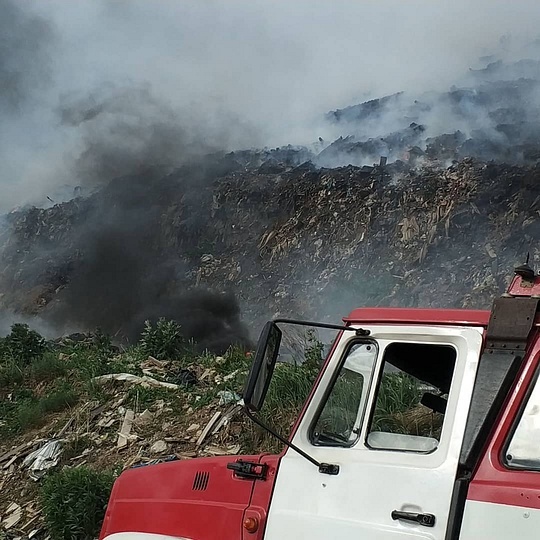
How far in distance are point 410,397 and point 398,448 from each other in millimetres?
534

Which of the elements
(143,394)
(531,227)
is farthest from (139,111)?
(531,227)

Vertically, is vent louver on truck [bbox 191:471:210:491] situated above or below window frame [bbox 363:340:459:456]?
below

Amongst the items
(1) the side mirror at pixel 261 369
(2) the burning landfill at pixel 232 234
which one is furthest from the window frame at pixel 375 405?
(2) the burning landfill at pixel 232 234

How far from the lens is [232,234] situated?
12391 mm

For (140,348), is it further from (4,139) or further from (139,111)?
(4,139)

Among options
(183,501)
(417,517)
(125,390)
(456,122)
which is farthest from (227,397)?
(456,122)

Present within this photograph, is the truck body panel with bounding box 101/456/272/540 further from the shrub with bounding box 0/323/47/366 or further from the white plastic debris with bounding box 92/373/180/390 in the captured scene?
the shrub with bounding box 0/323/47/366

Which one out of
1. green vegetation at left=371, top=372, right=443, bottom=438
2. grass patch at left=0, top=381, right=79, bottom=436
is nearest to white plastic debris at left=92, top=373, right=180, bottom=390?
grass patch at left=0, top=381, right=79, bottom=436

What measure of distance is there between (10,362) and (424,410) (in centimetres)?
900

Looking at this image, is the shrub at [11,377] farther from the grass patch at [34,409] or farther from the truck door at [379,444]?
the truck door at [379,444]

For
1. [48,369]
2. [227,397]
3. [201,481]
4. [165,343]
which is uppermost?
[165,343]

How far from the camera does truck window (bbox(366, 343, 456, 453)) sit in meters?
2.64

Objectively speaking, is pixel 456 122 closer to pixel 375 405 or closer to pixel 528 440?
pixel 375 405

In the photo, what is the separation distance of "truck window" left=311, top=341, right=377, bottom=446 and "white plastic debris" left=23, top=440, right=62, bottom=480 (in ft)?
18.2
